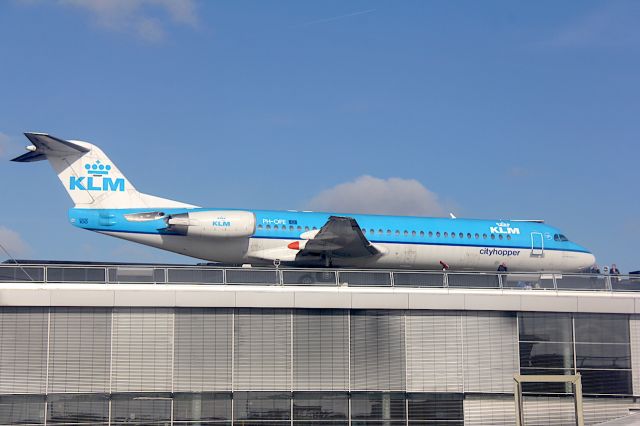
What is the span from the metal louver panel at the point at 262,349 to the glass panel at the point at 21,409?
538cm

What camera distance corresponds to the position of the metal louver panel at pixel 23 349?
22.2 metres

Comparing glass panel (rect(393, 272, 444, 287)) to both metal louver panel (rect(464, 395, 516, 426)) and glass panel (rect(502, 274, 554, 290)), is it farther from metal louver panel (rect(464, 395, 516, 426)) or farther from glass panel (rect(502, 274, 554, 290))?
metal louver panel (rect(464, 395, 516, 426))

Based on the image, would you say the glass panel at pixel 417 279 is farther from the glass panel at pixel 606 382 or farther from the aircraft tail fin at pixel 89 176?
the aircraft tail fin at pixel 89 176

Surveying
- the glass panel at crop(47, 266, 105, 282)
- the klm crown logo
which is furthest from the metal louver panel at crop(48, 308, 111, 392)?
the klm crown logo

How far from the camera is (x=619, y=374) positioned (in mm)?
24891

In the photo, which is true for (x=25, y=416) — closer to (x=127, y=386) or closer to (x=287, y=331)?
(x=127, y=386)

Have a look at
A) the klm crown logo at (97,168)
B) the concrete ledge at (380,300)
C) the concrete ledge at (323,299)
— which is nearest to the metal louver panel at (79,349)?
the concrete ledge at (323,299)

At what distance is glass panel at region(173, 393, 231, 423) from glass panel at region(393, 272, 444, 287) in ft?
21.2

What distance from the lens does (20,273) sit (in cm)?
2380

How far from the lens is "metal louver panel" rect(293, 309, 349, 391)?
918 inches

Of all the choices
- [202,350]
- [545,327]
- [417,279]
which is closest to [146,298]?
[202,350]

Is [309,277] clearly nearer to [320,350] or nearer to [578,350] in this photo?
[320,350]

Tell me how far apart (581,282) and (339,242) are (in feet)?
43.6

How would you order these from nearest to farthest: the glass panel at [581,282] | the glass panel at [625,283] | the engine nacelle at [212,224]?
the glass panel at [581,282]
the glass panel at [625,283]
the engine nacelle at [212,224]
